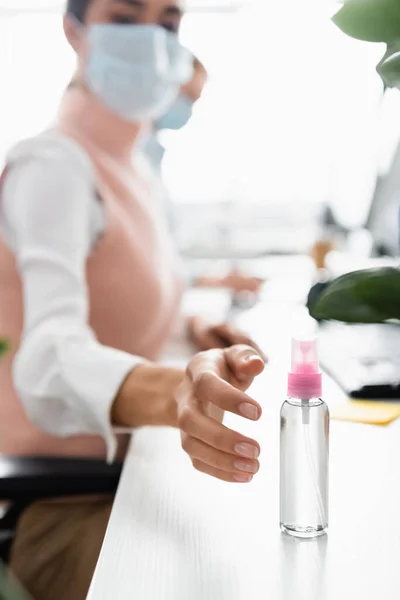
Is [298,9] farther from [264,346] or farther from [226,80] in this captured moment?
[264,346]

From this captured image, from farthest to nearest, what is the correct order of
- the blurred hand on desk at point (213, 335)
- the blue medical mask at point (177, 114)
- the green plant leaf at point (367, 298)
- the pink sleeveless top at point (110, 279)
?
the blue medical mask at point (177, 114) < the blurred hand on desk at point (213, 335) < the pink sleeveless top at point (110, 279) < the green plant leaf at point (367, 298)

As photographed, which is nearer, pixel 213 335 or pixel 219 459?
pixel 219 459

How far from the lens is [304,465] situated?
625mm

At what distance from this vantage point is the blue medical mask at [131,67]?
1303 millimetres

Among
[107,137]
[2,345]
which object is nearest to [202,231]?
[107,137]

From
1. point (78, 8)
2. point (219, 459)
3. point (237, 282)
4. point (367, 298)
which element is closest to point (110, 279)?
point (78, 8)

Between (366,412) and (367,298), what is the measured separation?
52 centimetres

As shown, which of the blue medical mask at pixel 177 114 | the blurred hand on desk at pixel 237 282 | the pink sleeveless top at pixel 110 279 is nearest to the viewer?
the pink sleeveless top at pixel 110 279

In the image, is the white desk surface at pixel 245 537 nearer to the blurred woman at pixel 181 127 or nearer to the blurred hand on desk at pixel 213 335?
the blurred hand on desk at pixel 213 335

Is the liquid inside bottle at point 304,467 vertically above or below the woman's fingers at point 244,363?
below

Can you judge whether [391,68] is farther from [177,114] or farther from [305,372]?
[177,114]

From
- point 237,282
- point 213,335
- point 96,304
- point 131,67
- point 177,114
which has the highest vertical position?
point 131,67

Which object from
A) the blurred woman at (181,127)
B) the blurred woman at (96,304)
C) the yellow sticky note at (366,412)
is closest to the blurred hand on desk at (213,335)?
the blurred woman at (96,304)

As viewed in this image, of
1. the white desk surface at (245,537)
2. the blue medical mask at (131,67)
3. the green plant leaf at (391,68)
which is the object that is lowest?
the white desk surface at (245,537)
